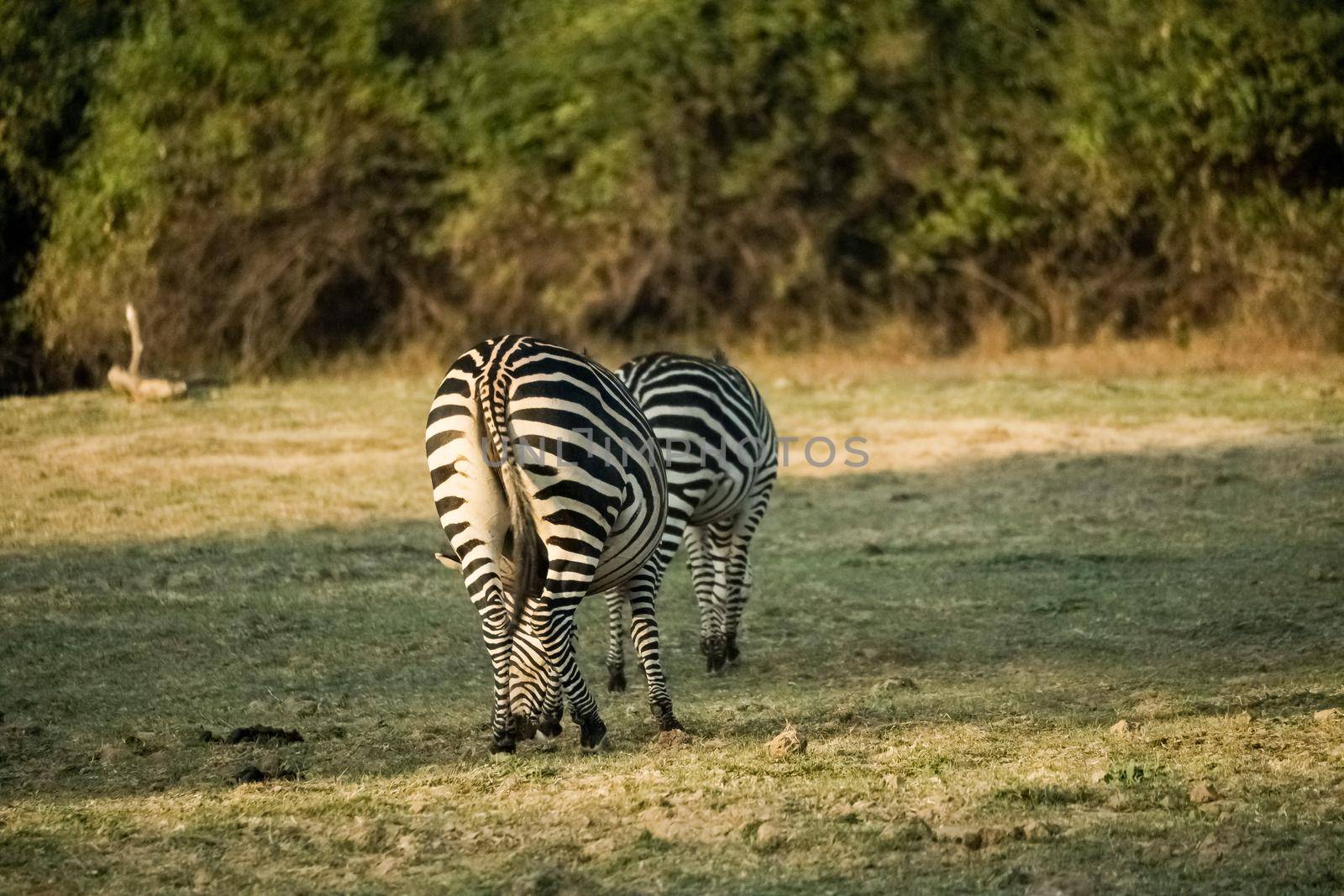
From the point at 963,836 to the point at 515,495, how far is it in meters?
1.93

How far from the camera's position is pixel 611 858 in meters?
4.91

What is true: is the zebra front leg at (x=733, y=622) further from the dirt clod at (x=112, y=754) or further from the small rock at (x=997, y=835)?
the small rock at (x=997, y=835)

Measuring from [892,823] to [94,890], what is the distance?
232cm

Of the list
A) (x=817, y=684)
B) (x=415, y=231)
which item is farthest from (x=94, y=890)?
(x=415, y=231)

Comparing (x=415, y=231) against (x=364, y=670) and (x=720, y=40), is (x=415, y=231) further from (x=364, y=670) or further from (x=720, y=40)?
(x=364, y=670)

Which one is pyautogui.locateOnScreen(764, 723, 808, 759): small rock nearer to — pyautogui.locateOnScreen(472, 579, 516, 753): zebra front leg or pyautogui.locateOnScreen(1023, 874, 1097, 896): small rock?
pyautogui.locateOnScreen(472, 579, 516, 753): zebra front leg

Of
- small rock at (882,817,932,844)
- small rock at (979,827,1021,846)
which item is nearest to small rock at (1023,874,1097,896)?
small rock at (979,827,1021,846)

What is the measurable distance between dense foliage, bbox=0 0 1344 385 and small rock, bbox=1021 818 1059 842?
1445 centimetres

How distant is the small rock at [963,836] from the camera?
495 centimetres

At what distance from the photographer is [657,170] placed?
19.2 metres

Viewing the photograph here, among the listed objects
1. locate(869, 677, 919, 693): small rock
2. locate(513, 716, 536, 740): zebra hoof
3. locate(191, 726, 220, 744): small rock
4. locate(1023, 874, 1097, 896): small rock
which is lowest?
locate(869, 677, 919, 693): small rock

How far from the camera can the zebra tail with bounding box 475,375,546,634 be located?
5848 mm

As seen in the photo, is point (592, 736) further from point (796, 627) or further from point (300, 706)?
point (796, 627)

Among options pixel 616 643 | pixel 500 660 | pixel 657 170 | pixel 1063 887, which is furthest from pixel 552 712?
pixel 657 170
